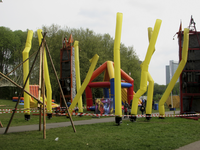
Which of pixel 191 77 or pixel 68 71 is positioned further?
pixel 68 71

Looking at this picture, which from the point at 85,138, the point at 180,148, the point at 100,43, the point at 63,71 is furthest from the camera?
the point at 100,43

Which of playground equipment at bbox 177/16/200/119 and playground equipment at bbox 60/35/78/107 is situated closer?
playground equipment at bbox 177/16/200/119

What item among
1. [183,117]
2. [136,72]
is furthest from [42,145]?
[136,72]

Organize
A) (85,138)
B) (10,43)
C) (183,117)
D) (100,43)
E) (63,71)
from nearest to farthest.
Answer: (85,138) → (183,117) → (63,71) → (100,43) → (10,43)

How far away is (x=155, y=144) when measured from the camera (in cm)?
738

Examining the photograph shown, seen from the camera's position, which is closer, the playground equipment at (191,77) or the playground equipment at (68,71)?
the playground equipment at (191,77)

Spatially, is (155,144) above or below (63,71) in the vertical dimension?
below

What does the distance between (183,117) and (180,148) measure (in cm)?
1013

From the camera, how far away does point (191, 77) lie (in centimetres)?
1712

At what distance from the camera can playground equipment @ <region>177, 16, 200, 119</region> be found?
17203mm

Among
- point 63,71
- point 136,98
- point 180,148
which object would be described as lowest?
point 180,148

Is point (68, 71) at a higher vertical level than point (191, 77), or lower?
higher

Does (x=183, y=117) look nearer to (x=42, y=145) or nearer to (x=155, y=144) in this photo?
(x=155, y=144)

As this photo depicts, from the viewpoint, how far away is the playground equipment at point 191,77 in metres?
17.2
